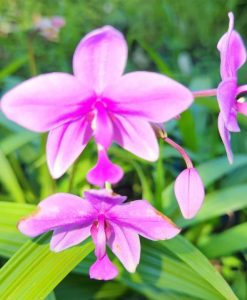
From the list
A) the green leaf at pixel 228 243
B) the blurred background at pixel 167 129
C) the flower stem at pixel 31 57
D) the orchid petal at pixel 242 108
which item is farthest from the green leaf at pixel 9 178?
the orchid petal at pixel 242 108

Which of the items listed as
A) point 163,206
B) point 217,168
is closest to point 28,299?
point 163,206

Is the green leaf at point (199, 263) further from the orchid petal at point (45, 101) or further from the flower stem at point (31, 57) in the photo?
the flower stem at point (31, 57)

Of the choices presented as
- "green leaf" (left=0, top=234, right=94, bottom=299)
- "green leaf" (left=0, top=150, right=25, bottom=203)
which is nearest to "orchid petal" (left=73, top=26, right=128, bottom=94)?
"green leaf" (left=0, top=234, right=94, bottom=299)

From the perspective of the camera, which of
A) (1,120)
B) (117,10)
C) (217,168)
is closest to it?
(217,168)

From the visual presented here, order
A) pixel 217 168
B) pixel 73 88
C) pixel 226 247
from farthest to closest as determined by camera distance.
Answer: pixel 217 168 → pixel 226 247 → pixel 73 88

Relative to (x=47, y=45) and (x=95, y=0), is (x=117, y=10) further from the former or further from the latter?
(x=47, y=45)

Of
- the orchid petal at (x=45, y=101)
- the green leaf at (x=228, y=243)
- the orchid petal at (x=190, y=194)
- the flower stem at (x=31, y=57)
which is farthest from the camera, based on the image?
the flower stem at (x=31, y=57)

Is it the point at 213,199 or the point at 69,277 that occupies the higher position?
the point at 213,199

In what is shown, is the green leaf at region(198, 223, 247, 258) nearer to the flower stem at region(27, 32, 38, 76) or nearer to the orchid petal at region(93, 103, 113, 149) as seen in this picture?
the orchid petal at region(93, 103, 113, 149)
